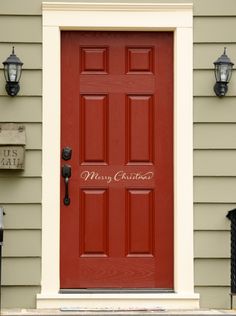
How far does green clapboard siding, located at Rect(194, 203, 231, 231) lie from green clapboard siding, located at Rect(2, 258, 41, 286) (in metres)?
1.38

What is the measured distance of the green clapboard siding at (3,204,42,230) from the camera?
815cm

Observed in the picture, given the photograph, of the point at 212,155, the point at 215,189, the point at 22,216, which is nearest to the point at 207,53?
the point at 212,155

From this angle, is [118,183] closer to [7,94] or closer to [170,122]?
[170,122]

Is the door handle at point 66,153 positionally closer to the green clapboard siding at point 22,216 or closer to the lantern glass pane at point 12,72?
the green clapboard siding at point 22,216

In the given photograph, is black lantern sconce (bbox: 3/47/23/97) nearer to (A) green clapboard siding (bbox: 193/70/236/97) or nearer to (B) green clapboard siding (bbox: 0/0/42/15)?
(B) green clapboard siding (bbox: 0/0/42/15)

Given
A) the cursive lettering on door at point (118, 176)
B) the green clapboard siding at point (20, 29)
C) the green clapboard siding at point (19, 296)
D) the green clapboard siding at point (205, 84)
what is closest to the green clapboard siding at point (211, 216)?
the cursive lettering on door at point (118, 176)

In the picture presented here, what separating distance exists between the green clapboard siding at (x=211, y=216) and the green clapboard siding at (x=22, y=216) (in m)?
1.32

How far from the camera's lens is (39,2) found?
823 centimetres

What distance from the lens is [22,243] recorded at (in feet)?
26.7

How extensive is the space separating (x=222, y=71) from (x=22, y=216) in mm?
2050

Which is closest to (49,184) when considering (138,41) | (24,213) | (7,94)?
(24,213)

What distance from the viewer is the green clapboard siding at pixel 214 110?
8.26 meters

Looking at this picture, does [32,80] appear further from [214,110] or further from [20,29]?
[214,110]

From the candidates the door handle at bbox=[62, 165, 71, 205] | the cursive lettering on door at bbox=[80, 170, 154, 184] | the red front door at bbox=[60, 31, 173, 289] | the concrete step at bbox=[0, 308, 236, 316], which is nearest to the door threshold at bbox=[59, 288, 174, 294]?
the red front door at bbox=[60, 31, 173, 289]
